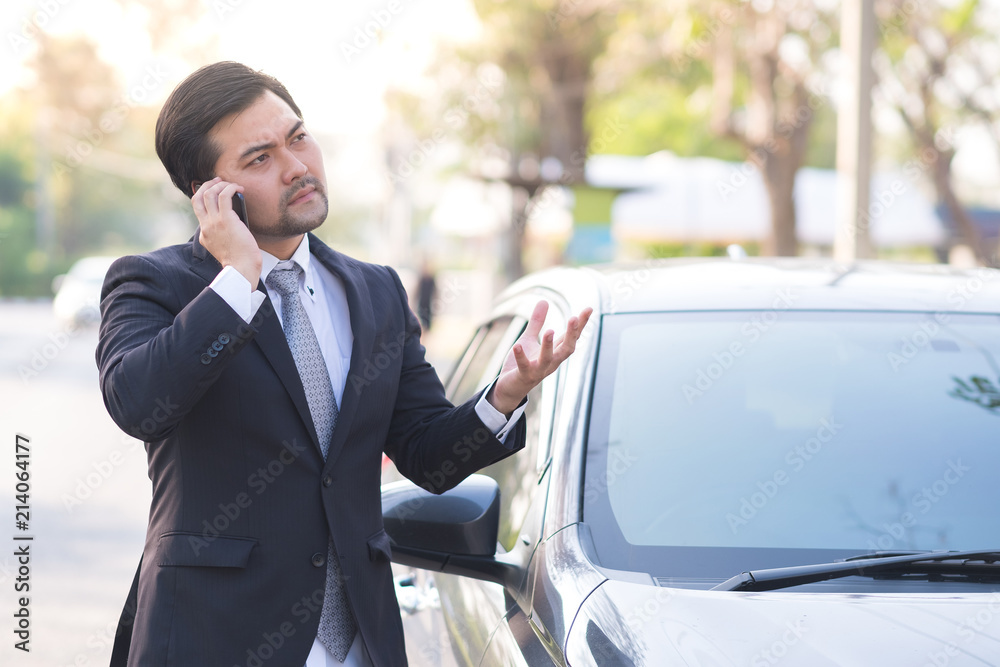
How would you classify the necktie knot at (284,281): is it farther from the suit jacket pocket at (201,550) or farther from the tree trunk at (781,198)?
the tree trunk at (781,198)

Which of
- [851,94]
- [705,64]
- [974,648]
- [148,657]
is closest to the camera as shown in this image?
[974,648]

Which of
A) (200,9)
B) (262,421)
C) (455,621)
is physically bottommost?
(455,621)

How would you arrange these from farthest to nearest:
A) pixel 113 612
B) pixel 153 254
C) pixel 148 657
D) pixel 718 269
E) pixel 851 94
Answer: pixel 851 94 → pixel 113 612 → pixel 718 269 → pixel 153 254 → pixel 148 657

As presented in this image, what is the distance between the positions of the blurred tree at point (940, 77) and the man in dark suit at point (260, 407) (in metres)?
12.0

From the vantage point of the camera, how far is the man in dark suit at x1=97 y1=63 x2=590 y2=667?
1.78 metres

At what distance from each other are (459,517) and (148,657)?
0.61 m

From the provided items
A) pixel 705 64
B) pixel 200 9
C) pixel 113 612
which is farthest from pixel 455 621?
pixel 200 9

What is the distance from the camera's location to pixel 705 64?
695 inches

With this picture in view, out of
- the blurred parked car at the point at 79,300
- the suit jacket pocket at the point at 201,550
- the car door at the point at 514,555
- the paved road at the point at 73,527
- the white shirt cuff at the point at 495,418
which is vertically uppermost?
the white shirt cuff at the point at 495,418

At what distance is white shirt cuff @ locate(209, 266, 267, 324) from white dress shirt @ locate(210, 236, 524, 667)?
123 mm

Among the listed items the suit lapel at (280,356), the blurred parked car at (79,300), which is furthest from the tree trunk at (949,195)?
the blurred parked car at (79,300)

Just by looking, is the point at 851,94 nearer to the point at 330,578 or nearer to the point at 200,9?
the point at 330,578

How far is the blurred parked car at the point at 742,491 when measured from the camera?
1737mm

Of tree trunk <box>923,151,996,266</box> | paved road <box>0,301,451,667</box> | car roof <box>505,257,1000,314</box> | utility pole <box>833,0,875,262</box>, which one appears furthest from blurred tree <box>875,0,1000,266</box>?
car roof <box>505,257,1000,314</box>
